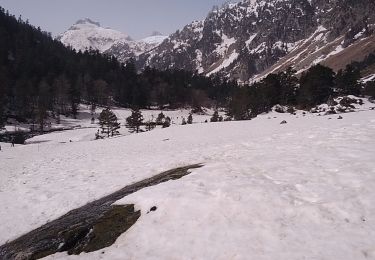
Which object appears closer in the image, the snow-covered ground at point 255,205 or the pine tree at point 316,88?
the snow-covered ground at point 255,205

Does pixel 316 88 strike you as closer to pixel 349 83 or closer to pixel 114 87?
pixel 349 83

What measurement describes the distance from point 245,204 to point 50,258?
19.4 feet

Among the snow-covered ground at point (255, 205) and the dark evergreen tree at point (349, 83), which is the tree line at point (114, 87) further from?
the snow-covered ground at point (255, 205)

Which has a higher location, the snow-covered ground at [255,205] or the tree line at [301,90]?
the tree line at [301,90]

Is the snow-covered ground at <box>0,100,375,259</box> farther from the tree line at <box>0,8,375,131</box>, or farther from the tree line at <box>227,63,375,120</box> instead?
the tree line at <box>0,8,375,131</box>

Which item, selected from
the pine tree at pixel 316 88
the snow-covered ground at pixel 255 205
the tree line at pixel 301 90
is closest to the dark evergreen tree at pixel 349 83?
the tree line at pixel 301 90

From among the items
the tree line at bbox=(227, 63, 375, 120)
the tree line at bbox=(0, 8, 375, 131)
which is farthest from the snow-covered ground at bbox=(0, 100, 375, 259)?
the tree line at bbox=(0, 8, 375, 131)

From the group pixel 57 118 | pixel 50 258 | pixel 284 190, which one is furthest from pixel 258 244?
pixel 57 118

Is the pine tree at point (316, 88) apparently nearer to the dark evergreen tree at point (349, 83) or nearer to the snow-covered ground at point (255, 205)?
the dark evergreen tree at point (349, 83)

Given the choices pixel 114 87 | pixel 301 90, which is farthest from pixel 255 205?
pixel 114 87

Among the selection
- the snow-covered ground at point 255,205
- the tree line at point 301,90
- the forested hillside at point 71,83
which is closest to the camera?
the snow-covered ground at point 255,205

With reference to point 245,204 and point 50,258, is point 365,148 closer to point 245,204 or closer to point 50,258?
point 245,204

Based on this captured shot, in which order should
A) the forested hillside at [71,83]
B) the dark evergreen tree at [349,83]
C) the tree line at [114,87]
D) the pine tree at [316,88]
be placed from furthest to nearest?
the forested hillside at [71,83]
the tree line at [114,87]
the dark evergreen tree at [349,83]
the pine tree at [316,88]

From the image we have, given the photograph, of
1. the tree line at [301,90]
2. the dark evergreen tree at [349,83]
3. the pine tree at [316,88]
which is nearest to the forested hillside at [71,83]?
the tree line at [301,90]
